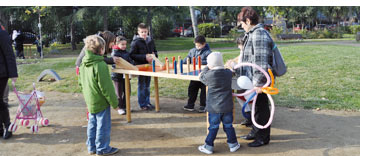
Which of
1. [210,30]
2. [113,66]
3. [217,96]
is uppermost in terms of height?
[210,30]

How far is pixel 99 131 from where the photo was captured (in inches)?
166

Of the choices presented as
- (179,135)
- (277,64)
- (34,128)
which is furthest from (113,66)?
(277,64)

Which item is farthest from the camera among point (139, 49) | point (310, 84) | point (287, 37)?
point (287, 37)

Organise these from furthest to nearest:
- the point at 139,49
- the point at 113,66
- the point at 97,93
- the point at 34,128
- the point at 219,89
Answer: the point at 139,49 < the point at 113,66 < the point at 34,128 < the point at 97,93 < the point at 219,89

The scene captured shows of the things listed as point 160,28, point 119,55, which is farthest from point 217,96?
point 160,28

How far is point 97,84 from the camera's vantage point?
4137 millimetres

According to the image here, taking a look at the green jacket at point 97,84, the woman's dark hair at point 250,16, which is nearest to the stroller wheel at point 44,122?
the green jacket at point 97,84

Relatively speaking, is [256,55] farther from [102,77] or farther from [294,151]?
[102,77]

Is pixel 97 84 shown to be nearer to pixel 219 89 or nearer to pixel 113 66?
pixel 219 89

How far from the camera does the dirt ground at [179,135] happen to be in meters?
4.34

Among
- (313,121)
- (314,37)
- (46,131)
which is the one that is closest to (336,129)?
(313,121)

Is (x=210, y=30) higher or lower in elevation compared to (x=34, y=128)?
higher

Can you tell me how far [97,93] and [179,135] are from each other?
4.82 feet

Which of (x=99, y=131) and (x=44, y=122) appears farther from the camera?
(x=44, y=122)
